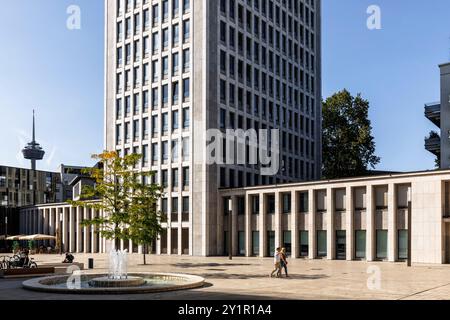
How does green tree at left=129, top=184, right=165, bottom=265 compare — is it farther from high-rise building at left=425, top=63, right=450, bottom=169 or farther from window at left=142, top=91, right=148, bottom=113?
high-rise building at left=425, top=63, right=450, bottom=169

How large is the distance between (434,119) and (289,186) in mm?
25514

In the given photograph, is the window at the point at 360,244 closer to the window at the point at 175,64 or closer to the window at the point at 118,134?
the window at the point at 175,64

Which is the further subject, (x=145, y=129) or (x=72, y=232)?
(x=72, y=232)

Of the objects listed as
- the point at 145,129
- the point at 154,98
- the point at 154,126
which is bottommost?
the point at 145,129

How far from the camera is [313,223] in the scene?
5062 centimetres

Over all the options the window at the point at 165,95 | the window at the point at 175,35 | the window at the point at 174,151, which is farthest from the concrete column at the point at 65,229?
the window at the point at 175,35

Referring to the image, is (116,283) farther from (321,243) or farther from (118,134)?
(118,134)

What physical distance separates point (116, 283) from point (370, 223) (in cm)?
2741

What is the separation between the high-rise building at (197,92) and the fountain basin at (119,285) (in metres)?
28.8

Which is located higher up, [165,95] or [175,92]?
[175,92]

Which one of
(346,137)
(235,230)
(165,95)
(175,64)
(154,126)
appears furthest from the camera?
(346,137)

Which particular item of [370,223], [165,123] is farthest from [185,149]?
[370,223]

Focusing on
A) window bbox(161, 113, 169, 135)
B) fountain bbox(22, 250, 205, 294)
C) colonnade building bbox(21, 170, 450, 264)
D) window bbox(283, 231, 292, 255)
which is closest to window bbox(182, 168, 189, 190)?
colonnade building bbox(21, 170, 450, 264)

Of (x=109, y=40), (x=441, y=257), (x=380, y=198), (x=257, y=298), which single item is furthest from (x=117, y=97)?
(x=257, y=298)
